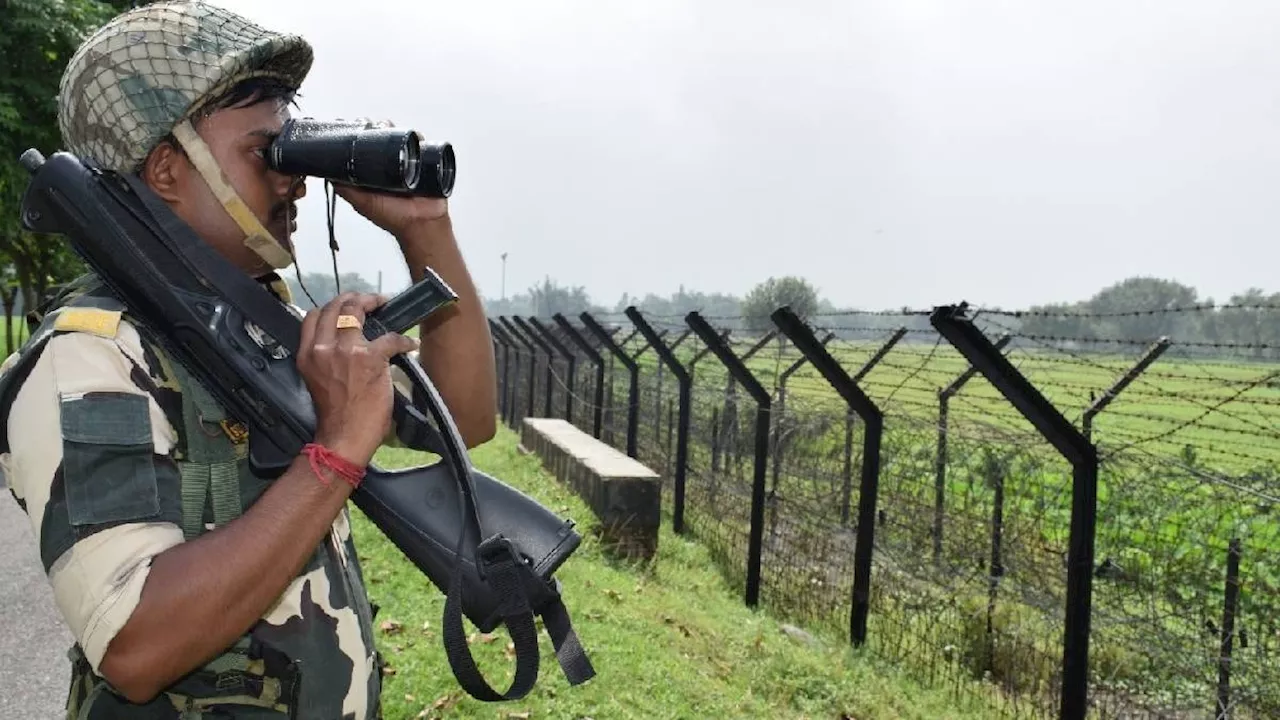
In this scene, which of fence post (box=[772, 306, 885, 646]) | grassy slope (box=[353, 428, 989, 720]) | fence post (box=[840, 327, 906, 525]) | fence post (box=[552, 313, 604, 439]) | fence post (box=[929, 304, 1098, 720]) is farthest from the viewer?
fence post (box=[552, 313, 604, 439])

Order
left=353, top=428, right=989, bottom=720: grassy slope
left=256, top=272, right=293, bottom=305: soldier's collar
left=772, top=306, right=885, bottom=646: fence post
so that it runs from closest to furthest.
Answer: left=256, top=272, right=293, bottom=305: soldier's collar < left=353, top=428, right=989, bottom=720: grassy slope < left=772, top=306, right=885, bottom=646: fence post

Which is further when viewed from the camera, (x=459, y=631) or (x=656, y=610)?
(x=656, y=610)

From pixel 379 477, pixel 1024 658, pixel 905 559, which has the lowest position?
pixel 1024 658

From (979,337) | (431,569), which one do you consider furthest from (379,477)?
(979,337)

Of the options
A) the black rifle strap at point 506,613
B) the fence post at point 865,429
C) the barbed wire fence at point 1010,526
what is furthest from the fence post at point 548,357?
the black rifle strap at point 506,613

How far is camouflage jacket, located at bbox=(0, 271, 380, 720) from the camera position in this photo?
39.3 inches

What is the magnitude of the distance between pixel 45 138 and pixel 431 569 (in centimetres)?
1136

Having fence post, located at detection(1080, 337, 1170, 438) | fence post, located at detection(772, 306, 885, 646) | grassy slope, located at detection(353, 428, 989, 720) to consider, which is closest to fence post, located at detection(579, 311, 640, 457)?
grassy slope, located at detection(353, 428, 989, 720)

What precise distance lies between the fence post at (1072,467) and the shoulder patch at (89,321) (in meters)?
3.20

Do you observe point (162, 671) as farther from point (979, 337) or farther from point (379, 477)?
point (979, 337)

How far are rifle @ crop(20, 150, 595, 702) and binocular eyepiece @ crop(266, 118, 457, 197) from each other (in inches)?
6.3

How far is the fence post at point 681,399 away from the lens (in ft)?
24.2

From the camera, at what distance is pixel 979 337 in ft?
12.1

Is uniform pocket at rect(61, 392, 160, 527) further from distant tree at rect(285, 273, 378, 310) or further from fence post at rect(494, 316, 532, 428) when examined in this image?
fence post at rect(494, 316, 532, 428)
